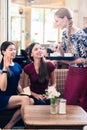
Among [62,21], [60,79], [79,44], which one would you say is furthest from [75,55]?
[60,79]

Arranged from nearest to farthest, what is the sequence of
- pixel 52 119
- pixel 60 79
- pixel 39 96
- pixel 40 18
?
1. pixel 52 119
2. pixel 39 96
3. pixel 60 79
4. pixel 40 18

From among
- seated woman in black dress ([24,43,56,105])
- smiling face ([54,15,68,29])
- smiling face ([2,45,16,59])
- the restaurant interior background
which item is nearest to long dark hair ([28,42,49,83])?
seated woman in black dress ([24,43,56,105])

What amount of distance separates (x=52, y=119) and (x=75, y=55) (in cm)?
105

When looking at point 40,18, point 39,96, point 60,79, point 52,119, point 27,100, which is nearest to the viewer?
point 52,119

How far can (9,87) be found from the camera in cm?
380

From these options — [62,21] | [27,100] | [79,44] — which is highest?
[62,21]

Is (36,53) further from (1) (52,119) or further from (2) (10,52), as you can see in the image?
(1) (52,119)

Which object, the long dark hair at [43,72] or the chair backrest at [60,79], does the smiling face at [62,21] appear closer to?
the long dark hair at [43,72]

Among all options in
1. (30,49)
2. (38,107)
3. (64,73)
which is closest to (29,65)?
(30,49)

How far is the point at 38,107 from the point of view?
3330 millimetres

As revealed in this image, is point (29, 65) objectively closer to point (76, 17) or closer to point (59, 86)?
point (59, 86)

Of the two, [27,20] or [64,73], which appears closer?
[64,73]

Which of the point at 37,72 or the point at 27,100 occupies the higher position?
the point at 37,72

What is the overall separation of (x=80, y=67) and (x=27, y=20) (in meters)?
4.20
